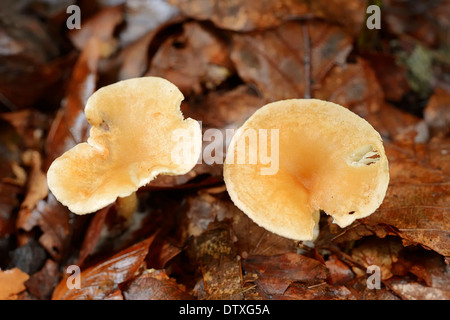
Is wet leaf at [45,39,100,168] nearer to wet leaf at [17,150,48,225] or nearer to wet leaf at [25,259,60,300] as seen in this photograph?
wet leaf at [17,150,48,225]

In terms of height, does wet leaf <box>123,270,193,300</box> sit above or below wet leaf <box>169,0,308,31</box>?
below

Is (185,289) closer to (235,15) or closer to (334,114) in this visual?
(334,114)

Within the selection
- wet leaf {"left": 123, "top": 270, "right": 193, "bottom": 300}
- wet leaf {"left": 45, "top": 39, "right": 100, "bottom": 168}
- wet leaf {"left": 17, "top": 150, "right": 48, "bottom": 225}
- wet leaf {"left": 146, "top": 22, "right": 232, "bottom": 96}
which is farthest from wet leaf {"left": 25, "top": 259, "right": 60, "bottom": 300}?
Result: wet leaf {"left": 146, "top": 22, "right": 232, "bottom": 96}

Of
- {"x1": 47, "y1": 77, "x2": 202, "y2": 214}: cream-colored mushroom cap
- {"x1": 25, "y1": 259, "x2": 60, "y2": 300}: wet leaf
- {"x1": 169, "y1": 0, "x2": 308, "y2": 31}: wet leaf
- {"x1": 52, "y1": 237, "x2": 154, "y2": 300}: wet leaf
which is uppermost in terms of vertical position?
{"x1": 169, "y1": 0, "x2": 308, "y2": 31}: wet leaf

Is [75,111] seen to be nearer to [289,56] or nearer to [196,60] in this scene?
[196,60]

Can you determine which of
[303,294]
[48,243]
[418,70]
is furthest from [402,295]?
[48,243]
